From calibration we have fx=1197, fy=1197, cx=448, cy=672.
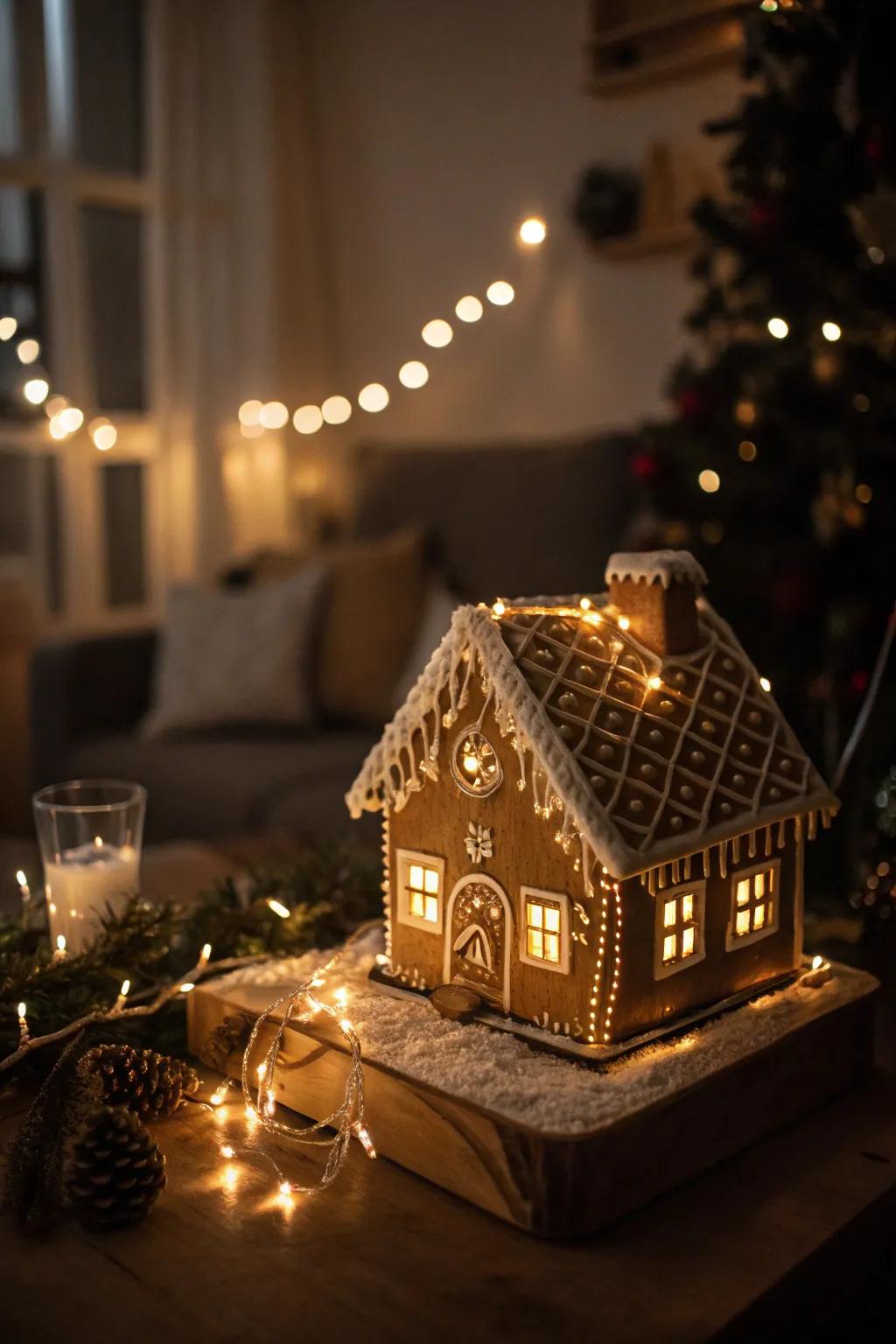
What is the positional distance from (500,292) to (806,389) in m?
1.53

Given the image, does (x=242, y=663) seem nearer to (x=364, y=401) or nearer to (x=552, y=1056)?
(x=364, y=401)

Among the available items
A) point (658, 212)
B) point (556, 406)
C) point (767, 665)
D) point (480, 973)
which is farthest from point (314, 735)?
point (480, 973)

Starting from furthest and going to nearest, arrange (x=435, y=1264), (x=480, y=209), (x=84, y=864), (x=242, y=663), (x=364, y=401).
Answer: (x=364, y=401)
(x=480, y=209)
(x=242, y=663)
(x=84, y=864)
(x=435, y=1264)

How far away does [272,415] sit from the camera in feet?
12.9

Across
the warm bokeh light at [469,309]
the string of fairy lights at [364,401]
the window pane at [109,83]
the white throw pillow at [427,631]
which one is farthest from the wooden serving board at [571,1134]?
the window pane at [109,83]

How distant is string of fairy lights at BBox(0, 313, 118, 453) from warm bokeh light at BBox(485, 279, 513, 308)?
1.32m

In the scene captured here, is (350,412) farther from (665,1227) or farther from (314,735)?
(665,1227)

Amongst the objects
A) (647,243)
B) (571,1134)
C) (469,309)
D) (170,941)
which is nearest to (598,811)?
(571,1134)

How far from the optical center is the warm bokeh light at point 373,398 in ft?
13.0

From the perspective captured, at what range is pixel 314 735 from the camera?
2646mm

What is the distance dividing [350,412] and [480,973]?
3423 mm

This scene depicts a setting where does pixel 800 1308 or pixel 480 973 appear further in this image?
pixel 480 973

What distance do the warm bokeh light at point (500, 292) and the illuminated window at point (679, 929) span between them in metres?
2.59

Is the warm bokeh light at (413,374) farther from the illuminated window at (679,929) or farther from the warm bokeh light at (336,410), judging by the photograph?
the illuminated window at (679,929)
